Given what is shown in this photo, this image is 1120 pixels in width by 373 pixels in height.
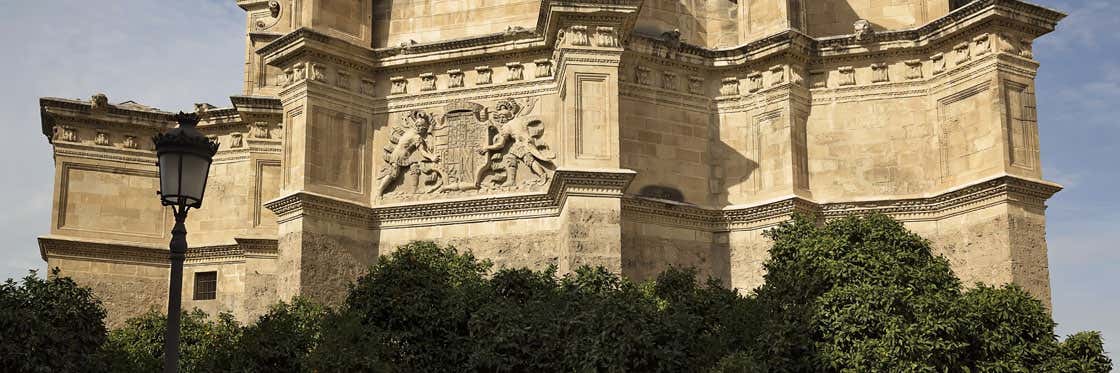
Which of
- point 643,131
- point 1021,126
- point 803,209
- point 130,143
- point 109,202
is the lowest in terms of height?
point 803,209

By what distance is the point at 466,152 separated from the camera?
90.7ft

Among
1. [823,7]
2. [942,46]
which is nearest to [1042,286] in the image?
[942,46]

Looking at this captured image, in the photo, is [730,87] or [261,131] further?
[261,131]

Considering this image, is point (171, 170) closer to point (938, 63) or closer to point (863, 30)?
point (863, 30)

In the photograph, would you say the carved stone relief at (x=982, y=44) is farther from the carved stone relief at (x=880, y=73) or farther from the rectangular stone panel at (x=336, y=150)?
the rectangular stone panel at (x=336, y=150)

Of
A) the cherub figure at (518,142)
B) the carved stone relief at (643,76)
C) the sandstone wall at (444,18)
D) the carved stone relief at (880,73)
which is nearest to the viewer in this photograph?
the cherub figure at (518,142)

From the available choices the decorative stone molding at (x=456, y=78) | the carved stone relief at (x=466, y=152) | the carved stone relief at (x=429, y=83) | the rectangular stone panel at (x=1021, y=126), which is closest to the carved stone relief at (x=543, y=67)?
the carved stone relief at (x=466, y=152)

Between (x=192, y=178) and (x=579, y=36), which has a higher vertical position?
(x=579, y=36)

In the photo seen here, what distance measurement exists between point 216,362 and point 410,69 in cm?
928

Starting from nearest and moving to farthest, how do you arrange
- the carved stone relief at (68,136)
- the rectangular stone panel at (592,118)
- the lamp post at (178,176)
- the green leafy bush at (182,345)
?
the lamp post at (178,176) → the green leafy bush at (182,345) → the rectangular stone panel at (592,118) → the carved stone relief at (68,136)

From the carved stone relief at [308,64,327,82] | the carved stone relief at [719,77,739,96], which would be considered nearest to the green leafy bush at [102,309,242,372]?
the carved stone relief at [308,64,327,82]

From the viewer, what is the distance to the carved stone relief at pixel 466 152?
27312 mm

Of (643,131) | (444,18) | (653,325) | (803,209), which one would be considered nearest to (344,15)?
(444,18)

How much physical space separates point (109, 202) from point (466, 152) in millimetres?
9388
